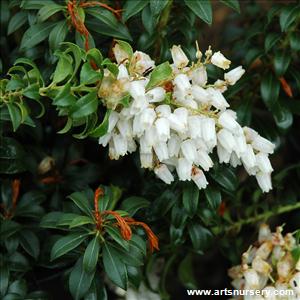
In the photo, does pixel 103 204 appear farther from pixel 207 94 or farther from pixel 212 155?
pixel 207 94

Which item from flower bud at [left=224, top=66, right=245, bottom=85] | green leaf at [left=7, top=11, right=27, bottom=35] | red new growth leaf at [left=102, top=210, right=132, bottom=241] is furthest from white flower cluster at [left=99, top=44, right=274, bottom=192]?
green leaf at [left=7, top=11, right=27, bottom=35]

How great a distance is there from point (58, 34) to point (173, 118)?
49cm

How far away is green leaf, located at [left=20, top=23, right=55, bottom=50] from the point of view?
1.83 m

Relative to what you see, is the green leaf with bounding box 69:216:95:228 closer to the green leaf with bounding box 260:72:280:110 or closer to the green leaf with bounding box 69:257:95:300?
the green leaf with bounding box 69:257:95:300

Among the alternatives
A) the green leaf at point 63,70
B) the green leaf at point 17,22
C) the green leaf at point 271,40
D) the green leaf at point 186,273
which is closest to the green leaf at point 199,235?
the green leaf at point 186,273

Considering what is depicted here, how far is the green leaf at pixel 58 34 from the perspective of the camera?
178 cm

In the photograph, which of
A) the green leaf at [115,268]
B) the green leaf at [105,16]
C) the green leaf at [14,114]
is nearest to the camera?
the green leaf at [14,114]

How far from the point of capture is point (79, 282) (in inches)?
68.4

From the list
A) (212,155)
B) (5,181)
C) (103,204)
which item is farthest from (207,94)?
(5,181)

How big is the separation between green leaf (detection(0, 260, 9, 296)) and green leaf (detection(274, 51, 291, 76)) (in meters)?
0.99

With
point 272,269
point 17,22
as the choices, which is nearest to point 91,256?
point 272,269

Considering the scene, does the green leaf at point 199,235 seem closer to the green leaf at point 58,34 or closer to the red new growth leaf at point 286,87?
the red new growth leaf at point 286,87

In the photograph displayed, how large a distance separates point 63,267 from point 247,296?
61 centimetres

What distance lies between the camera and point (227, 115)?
1575 mm
